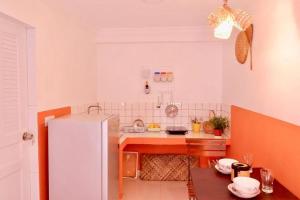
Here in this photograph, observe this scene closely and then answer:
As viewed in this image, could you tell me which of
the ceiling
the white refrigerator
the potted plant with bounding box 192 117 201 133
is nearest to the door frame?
the white refrigerator

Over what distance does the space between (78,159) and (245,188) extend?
1.50m

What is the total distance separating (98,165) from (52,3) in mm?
1635

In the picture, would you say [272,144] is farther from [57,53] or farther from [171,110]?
[57,53]

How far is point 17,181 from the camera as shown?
2.19 meters

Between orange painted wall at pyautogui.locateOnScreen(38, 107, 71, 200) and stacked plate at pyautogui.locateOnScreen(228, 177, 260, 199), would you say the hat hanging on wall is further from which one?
orange painted wall at pyautogui.locateOnScreen(38, 107, 71, 200)

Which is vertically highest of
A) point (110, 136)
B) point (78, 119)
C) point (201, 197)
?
point (78, 119)

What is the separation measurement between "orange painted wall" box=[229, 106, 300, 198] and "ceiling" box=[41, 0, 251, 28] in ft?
4.01

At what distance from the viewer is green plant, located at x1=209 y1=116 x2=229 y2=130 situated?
148 inches

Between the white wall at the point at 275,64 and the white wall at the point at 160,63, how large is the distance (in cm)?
115

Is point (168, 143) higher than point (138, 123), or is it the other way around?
point (138, 123)

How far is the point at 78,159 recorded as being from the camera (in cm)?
245

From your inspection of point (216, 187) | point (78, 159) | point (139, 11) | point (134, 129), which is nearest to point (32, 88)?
point (78, 159)

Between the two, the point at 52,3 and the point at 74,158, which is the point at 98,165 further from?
the point at 52,3

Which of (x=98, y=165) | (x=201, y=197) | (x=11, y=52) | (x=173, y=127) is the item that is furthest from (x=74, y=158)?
(x=173, y=127)
